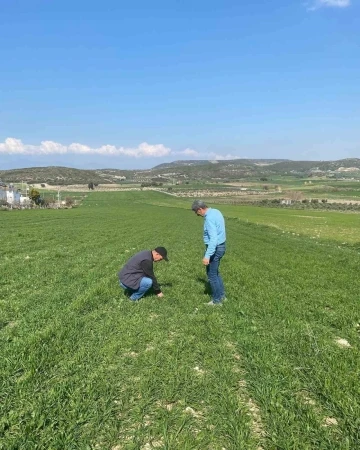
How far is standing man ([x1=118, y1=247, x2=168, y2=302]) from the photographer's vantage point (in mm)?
10203

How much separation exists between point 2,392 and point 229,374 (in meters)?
3.54

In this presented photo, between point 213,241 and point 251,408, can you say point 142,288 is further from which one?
point 251,408

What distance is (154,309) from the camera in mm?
9477

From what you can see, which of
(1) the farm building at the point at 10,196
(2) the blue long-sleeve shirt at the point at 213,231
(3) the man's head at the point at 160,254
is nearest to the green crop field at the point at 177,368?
(3) the man's head at the point at 160,254

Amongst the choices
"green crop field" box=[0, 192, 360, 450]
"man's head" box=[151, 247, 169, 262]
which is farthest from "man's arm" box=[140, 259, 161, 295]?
"green crop field" box=[0, 192, 360, 450]

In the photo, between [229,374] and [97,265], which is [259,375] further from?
[97,265]

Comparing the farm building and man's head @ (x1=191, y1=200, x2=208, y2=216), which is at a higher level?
man's head @ (x1=191, y1=200, x2=208, y2=216)

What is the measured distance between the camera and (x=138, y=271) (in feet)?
33.9

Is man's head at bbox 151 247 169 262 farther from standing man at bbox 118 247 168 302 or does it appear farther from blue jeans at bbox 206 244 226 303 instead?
blue jeans at bbox 206 244 226 303

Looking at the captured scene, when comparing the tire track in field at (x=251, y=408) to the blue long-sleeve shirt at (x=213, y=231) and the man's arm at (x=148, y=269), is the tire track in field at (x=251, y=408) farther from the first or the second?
the man's arm at (x=148, y=269)

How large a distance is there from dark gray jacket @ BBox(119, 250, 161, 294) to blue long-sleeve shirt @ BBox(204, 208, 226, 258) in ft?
5.62

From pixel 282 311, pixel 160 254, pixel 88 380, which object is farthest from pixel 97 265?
pixel 88 380

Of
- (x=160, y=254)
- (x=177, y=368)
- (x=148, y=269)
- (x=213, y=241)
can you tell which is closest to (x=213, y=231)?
(x=213, y=241)

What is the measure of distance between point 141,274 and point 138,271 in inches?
5.0
